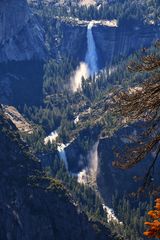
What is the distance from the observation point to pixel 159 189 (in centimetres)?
3562

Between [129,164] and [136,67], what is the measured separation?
5.56 metres

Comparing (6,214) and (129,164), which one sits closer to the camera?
(129,164)

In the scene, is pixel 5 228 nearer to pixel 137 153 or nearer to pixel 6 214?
pixel 6 214

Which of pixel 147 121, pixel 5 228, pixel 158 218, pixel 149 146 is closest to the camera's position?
pixel 158 218

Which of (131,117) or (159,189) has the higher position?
(131,117)

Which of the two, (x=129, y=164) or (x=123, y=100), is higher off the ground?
(x=123, y=100)

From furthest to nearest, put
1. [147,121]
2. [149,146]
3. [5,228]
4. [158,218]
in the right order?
[5,228], [147,121], [149,146], [158,218]

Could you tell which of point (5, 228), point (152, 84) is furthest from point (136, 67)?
point (5, 228)

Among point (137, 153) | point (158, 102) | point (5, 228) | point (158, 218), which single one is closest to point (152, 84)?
point (158, 102)

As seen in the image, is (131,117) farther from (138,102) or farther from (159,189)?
(159,189)

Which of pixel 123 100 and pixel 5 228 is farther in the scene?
pixel 5 228

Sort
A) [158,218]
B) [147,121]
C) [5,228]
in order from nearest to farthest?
[158,218] < [147,121] < [5,228]

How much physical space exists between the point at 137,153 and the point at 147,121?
3248mm

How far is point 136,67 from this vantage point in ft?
124
